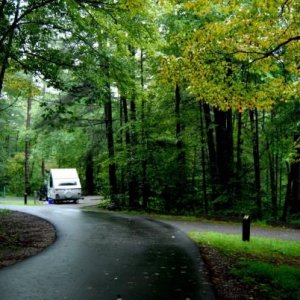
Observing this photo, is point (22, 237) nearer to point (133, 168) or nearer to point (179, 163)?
point (179, 163)

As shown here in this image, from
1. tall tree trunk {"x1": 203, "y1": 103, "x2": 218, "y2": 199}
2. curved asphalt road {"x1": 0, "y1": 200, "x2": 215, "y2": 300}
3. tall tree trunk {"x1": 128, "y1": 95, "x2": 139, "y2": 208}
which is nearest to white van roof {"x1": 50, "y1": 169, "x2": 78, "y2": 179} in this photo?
tall tree trunk {"x1": 128, "y1": 95, "x2": 139, "y2": 208}

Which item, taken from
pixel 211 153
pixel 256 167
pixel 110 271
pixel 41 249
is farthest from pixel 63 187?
pixel 110 271

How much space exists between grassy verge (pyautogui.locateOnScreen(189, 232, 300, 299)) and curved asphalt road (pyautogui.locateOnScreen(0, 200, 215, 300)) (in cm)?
77

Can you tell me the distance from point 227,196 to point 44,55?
11843 mm

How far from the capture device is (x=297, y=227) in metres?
17.2

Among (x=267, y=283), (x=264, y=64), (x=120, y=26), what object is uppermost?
(x=120, y=26)

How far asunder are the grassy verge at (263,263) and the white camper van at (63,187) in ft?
65.3

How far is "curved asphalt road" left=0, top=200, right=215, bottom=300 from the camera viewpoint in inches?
272

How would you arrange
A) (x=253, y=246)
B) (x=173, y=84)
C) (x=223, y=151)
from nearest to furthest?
1. (x=253, y=246)
2. (x=173, y=84)
3. (x=223, y=151)

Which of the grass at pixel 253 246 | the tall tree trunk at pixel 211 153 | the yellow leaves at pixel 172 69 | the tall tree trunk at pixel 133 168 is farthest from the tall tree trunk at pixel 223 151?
the yellow leaves at pixel 172 69

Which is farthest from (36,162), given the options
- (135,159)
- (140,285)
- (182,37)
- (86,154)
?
(140,285)

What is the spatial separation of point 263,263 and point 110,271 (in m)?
3.43

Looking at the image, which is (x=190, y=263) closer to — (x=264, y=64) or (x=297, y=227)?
(x=264, y=64)

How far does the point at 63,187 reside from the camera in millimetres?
32656
